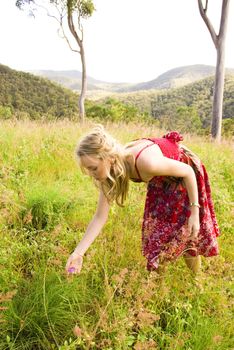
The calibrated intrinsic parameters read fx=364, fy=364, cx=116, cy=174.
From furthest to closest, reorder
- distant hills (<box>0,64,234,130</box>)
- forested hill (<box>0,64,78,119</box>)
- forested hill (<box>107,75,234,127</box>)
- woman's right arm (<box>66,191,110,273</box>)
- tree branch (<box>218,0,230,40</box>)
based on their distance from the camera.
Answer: forested hill (<box>107,75,234,127</box>) < forested hill (<box>0,64,78,119</box>) < distant hills (<box>0,64,234,130</box>) < tree branch (<box>218,0,230,40</box>) < woman's right arm (<box>66,191,110,273</box>)

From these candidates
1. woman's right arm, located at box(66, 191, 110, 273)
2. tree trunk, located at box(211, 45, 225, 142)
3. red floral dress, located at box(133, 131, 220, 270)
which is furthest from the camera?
tree trunk, located at box(211, 45, 225, 142)

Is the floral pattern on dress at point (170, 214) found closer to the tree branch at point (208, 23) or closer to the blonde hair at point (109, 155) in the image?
the blonde hair at point (109, 155)

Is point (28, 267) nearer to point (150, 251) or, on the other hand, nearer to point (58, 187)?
point (150, 251)

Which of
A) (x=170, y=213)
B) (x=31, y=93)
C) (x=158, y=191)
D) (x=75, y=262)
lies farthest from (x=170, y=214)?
(x=31, y=93)

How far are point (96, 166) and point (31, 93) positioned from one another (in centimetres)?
4569

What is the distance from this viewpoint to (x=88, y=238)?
2043 millimetres

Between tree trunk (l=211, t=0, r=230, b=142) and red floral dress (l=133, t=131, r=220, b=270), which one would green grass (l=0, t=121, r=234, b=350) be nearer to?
red floral dress (l=133, t=131, r=220, b=270)

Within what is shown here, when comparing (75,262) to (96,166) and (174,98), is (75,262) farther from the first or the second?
(174,98)

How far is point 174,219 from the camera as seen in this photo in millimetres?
2303

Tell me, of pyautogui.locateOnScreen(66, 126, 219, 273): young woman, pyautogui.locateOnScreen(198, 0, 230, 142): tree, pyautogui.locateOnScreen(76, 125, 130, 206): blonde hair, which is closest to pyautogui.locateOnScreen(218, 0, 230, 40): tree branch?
pyautogui.locateOnScreen(198, 0, 230, 142): tree

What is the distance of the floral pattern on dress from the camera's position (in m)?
2.23

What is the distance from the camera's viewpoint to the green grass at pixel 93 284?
1798mm

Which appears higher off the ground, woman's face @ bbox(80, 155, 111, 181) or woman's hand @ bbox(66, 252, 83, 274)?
woman's face @ bbox(80, 155, 111, 181)

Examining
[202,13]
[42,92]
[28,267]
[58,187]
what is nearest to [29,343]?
[28,267]
